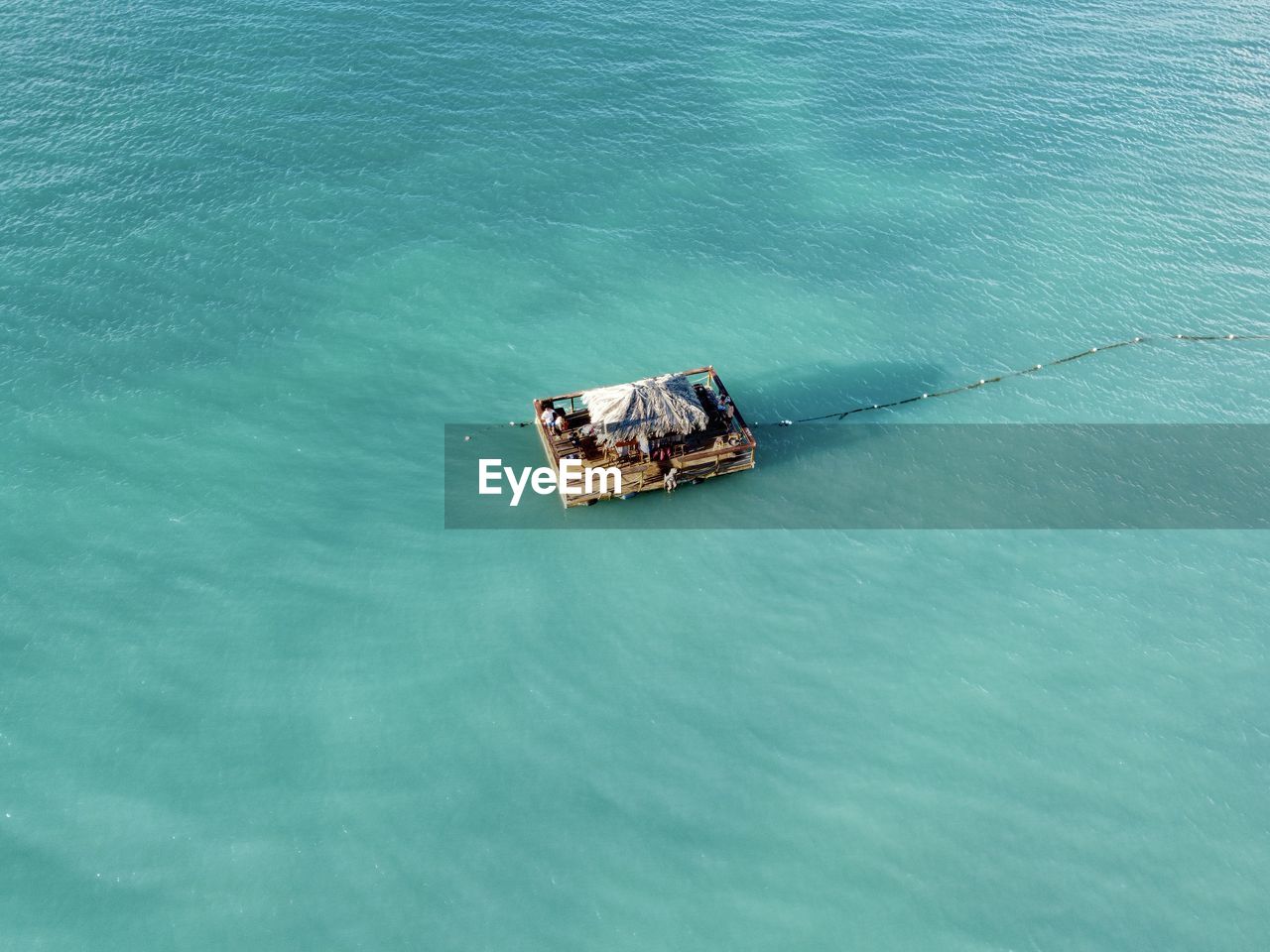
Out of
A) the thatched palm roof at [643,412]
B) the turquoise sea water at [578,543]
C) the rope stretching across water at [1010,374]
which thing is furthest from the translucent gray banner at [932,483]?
the thatched palm roof at [643,412]

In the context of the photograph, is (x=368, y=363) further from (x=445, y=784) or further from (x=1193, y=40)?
(x=1193, y=40)

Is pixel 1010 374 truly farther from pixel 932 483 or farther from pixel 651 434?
pixel 651 434

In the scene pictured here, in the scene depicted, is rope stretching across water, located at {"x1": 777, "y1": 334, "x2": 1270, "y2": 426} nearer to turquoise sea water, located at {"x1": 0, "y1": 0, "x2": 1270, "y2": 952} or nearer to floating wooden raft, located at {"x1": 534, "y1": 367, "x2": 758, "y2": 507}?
turquoise sea water, located at {"x1": 0, "y1": 0, "x2": 1270, "y2": 952}

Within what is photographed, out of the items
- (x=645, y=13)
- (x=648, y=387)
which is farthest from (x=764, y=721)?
(x=645, y=13)

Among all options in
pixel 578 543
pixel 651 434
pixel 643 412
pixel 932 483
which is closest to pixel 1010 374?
pixel 932 483

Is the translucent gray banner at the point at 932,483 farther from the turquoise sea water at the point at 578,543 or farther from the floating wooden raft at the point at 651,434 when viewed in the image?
the floating wooden raft at the point at 651,434
